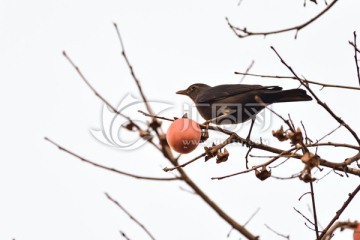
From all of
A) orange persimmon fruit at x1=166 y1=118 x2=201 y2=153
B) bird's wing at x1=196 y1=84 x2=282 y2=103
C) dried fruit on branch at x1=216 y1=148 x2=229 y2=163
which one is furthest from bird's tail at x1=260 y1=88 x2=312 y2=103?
orange persimmon fruit at x1=166 y1=118 x2=201 y2=153

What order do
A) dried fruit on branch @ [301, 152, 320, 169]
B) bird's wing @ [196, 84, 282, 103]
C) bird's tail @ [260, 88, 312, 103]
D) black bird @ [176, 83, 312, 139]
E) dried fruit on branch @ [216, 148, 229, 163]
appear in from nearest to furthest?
dried fruit on branch @ [301, 152, 320, 169] → dried fruit on branch @ [216, 148, 229, 163] → bird's tail @ [260, 88, 312, 103] → black bird @ [176, 83, 312, 139] → bird's wing @ [196, 84, 282, 103]

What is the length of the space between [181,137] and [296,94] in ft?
7.11

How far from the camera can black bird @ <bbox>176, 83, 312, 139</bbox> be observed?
19.2 feet

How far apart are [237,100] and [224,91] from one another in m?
0.39

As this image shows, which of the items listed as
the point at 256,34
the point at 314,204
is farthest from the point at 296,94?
the point at 314,204

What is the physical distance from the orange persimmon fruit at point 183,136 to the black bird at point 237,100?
6.01 ft

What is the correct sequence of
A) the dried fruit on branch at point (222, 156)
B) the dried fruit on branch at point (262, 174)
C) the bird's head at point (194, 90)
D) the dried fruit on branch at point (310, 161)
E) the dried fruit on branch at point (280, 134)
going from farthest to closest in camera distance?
the bird's head at point (194, 90) < the dried fruit on branch at point (222, 156) < the dried fruit on branch at point (262, 174) < the dried fruit on branch at point (280, 134) < the dried fruit on branch at point (310, 161)

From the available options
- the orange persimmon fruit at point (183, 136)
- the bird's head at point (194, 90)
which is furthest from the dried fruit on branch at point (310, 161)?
the bird's head at point (194, 90)

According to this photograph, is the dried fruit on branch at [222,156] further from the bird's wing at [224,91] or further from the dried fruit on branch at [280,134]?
the bird's wing at [224,91]

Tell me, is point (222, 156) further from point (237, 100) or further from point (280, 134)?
point (237, 100)

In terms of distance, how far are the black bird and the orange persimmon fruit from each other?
1.83 metres

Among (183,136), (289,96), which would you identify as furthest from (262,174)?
(289,96)

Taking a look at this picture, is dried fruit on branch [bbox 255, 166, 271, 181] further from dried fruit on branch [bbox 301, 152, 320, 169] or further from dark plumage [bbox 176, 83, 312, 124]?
dark plumage [bbox 176, 83, 312, 124]

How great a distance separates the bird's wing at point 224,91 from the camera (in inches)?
257
